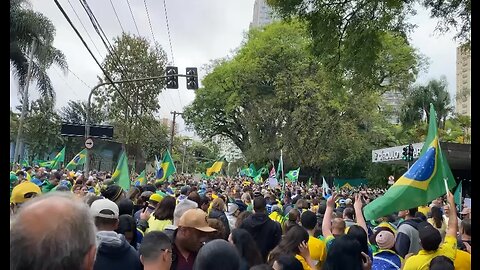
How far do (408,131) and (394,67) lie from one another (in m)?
9.62

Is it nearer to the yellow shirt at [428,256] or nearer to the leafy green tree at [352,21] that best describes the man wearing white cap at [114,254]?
the yellow shirt at [428,256]

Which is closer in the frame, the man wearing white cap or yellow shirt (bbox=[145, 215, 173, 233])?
the man wearing white cap

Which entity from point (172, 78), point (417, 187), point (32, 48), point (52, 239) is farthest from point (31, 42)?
point (52, 239)

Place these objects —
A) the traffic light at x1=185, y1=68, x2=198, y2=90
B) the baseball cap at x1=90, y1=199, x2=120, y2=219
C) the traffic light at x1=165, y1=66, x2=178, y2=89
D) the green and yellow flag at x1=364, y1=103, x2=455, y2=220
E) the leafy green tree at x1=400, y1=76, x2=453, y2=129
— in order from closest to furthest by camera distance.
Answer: the baseball cap at x1=90, y1=199, x2=120, y2=219
the green and yellow flag at x1=364, y1=103, x2=455, y2=220
the traffic light at x1=185, y1=68, x2=198, y2=90
the traffic light at x1=165, y1=66, x2=178, y2=89
the leafy green tree at x1=400, y1=76, x2=453, y2=129

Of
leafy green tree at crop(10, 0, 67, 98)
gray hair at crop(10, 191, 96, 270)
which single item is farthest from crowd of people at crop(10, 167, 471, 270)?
leafy green tree at crop(10, 0, 67, 98)

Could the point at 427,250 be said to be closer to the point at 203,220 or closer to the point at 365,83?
the point at 203,220

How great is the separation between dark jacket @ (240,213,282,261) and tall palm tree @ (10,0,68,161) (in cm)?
2220

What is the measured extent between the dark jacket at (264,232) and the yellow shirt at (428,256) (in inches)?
64.8

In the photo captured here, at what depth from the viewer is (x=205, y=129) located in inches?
2144

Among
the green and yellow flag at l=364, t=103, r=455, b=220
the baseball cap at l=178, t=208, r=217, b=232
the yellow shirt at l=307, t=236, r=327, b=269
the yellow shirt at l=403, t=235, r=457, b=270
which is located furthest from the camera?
the green and yellow flag at l=364, t=103, r=455, b=220

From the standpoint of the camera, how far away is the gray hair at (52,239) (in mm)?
2059

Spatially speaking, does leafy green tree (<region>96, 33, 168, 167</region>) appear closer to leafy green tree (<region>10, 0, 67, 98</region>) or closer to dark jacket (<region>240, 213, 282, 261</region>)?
leafy green tree (<region>10, 0, 67, 98</region>)

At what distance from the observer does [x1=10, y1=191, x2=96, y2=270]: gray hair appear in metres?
2.06

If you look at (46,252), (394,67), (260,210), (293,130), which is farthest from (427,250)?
(394,67)
